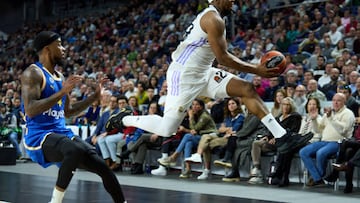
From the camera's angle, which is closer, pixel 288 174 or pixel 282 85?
pixel 288 174

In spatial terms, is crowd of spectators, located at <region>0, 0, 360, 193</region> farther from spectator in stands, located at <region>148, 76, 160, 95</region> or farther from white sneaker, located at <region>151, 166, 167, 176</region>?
white sneaker, located at <region>151, 166, 167, 176</region>

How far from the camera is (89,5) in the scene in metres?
24.1

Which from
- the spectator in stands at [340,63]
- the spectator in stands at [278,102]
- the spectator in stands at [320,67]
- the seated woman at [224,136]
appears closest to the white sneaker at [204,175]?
the seated woman at [224,136]

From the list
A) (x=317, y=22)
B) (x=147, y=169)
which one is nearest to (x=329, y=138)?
(x=147, y=169)

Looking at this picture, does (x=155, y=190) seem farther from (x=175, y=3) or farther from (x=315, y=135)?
(x=175, y=3)

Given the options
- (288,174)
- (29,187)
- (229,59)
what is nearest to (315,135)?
(288,174)

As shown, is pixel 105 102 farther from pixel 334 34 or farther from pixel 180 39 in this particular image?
pixel 180 39

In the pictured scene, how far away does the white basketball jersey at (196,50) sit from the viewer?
17.2 ft

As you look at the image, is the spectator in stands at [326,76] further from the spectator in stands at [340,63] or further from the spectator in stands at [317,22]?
the spectator in stands at [317,22]

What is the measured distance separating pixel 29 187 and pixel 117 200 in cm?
317

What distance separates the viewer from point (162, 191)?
7.15 meters

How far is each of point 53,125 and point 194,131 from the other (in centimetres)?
466

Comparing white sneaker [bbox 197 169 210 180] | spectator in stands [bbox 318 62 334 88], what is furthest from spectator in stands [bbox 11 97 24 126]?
spectator in stands [bbox 318 62 334 88]

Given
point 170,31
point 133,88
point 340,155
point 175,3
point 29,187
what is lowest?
point 29,187
